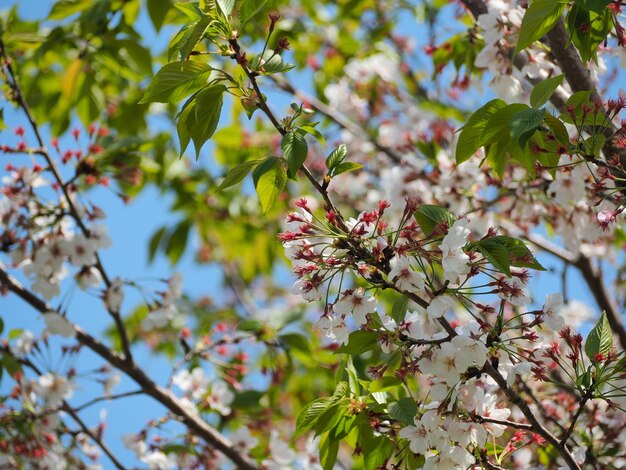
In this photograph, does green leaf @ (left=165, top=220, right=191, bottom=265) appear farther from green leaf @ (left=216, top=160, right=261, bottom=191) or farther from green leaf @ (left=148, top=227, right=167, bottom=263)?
green leaf @ (left=216, top=160, right=261, bottom=191)

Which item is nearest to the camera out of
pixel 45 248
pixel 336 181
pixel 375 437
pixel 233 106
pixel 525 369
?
pixel 525 369

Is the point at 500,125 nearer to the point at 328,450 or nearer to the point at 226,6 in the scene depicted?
the point at 226,6

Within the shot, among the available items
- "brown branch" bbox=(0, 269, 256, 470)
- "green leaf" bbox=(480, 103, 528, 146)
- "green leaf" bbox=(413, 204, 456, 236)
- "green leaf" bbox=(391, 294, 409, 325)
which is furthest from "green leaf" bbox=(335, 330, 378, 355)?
"brown branch" bbox=(0, 269, 256, 470)

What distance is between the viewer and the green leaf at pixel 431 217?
4.75 ft

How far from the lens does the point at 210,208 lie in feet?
14.2

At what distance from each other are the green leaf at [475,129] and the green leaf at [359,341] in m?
0.43

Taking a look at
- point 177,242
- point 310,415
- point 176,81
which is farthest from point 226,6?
point 177,242

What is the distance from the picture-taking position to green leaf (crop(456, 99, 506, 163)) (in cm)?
153

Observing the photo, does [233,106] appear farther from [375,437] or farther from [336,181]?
[375,437]

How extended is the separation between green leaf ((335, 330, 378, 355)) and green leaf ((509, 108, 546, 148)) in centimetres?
49

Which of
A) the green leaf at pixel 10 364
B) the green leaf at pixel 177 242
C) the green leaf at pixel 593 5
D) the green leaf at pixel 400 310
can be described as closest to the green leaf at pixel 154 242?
the green leaf at pixel 177 242

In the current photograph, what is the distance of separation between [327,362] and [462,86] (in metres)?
1.29

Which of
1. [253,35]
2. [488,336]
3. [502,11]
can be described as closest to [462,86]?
[502,11]

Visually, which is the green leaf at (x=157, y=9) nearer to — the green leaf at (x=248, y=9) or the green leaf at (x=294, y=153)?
the green leaf at (x=248, y=9)
